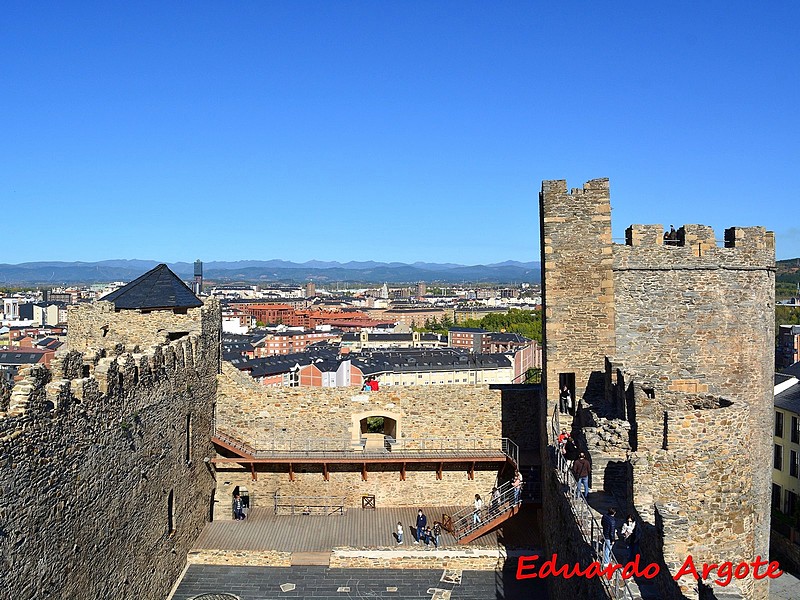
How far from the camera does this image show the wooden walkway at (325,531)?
1972 centimetres

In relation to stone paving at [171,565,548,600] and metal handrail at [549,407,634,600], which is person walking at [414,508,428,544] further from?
metal handrail at [549,407,634,600]

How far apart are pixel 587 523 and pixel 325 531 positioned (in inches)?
442

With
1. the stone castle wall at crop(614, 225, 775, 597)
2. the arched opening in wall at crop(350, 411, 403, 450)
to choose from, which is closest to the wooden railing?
the arched opening in wall at crop(350, 411, 403, 450)

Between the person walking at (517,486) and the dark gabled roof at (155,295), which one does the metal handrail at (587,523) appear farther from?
the dark gabled roof at (155,295)

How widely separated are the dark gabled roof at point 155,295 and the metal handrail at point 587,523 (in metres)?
12.3

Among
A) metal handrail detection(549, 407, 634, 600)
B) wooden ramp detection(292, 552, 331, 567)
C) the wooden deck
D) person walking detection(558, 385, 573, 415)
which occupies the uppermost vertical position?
person walking detection(558, 385, 573, 415)

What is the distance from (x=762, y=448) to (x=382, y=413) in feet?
33.8

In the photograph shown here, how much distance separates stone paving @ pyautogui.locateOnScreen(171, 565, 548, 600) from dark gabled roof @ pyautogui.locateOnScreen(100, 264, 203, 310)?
26.4 feet

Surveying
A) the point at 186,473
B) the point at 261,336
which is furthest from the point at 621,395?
the point at 261,336

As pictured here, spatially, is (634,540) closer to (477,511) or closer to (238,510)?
(477,511)

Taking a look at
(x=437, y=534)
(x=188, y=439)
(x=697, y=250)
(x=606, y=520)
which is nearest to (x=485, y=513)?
(x=437, y=534)

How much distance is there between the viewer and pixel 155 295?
23000 mm

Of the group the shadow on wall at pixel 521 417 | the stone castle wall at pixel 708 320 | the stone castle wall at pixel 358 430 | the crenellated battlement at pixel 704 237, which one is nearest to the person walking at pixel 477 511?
the stone castle wall at pixel 358 430

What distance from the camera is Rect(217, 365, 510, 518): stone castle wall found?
22172 millimetres
